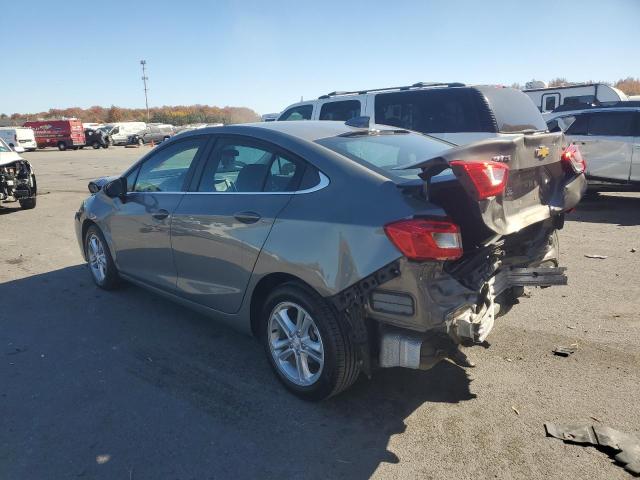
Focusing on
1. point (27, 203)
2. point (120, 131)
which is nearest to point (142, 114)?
point (120, 131)

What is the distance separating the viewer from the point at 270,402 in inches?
135

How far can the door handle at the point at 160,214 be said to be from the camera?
14.3ft

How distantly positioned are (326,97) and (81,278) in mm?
5509

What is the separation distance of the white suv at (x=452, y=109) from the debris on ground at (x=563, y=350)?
3.89 meters

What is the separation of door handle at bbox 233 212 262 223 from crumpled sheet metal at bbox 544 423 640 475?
217 cm

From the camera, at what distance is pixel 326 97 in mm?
9766

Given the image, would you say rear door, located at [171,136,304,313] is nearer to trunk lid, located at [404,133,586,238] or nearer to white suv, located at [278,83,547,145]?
trunk lid, located at [404,133,586,238]

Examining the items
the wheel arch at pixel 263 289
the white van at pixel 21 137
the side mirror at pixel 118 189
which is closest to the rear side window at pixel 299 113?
the side mirror at pixel 118 189

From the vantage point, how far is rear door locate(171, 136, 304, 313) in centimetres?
353

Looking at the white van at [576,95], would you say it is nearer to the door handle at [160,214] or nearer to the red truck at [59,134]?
the door handle at [160,214]

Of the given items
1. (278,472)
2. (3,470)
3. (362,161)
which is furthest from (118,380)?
(362,161)

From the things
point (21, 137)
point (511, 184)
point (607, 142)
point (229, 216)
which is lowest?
point (21, 137)

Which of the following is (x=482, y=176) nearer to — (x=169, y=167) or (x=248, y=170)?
(x=248, y=170)

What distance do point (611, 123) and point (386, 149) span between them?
860 cm
